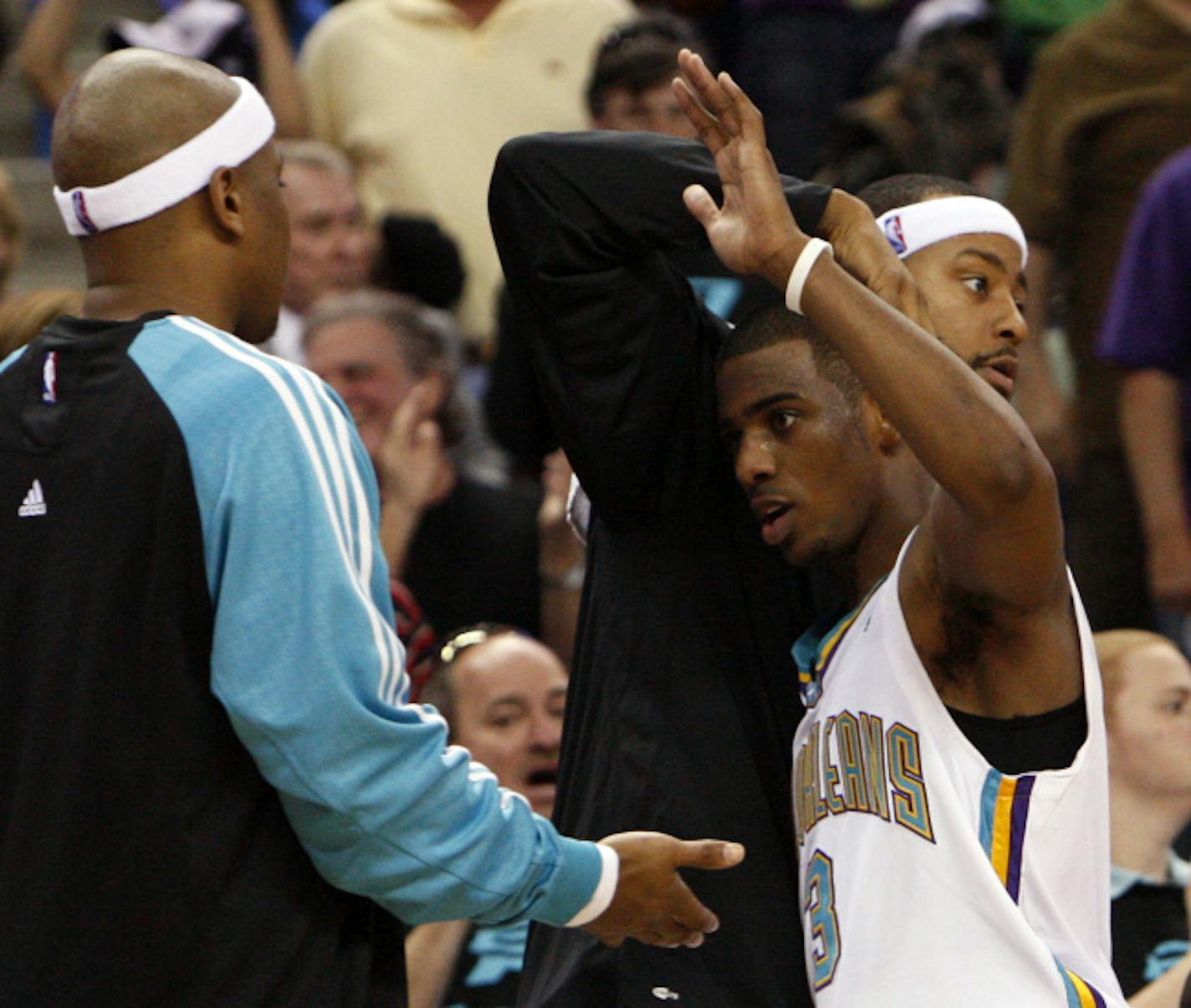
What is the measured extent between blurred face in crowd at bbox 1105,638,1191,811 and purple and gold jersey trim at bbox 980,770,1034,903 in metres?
1.68

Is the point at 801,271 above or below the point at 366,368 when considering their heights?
above

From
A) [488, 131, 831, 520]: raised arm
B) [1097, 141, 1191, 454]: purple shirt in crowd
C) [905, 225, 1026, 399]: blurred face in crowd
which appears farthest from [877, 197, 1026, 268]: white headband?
[1097, 141, 1191, 454]: purple shirt in crowd

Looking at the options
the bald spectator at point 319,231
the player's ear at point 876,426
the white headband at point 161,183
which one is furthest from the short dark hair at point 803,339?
the bald spectator at point 319,231

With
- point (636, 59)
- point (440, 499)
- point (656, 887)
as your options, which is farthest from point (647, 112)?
point (656, 887)

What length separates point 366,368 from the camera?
5465mm

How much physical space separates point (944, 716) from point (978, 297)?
0.70m

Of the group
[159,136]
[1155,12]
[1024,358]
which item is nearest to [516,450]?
[1024,358]

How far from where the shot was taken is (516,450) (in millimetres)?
5914

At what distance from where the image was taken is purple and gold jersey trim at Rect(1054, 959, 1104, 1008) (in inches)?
106

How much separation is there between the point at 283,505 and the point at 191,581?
5.8 inches

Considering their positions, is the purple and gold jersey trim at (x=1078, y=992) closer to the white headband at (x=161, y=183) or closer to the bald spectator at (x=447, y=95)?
the white headband at (x=161, y=183)

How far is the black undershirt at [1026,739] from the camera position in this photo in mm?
2719

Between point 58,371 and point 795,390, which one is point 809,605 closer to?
point 795,390

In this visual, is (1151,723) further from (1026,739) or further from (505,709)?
(1026,739)
